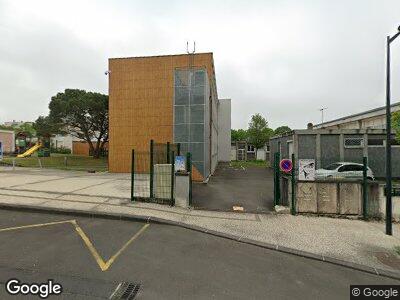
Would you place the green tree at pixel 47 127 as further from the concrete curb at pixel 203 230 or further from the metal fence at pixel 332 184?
the metal fence at pixel 332 184

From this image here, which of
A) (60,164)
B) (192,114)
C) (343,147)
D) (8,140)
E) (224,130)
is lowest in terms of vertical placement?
Answer: (60,164)

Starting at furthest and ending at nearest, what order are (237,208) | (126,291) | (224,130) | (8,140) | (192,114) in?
(224,130)
(8,140)
(192,114)
(237,208)
(126,291)

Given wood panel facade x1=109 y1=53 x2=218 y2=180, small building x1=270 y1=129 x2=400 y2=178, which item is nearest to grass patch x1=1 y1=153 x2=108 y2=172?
wood panel facade x1=109 y1=53 x2=218 y2=180

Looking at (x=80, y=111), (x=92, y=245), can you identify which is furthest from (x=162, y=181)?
(x=80, y=111)

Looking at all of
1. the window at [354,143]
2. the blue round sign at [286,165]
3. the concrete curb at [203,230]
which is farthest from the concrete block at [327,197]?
the window at [354,143]

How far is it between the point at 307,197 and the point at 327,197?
2.20ft

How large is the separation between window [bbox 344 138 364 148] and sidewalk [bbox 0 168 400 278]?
850 centimetres

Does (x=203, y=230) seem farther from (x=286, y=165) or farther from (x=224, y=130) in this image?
(x=224, y=130)

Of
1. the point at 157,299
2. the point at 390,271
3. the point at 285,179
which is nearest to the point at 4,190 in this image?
the point at 157,299

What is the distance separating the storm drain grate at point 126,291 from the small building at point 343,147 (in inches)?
491

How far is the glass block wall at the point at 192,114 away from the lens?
18844 millimetres

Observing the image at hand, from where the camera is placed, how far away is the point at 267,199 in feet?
39.0

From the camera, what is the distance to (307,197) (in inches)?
366

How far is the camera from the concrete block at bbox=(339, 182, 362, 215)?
29.7 ft
